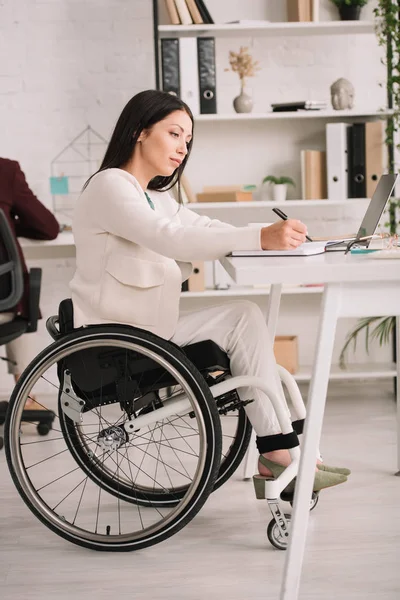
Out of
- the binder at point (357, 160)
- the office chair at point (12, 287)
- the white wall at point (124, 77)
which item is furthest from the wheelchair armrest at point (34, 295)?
the binder at point (357, 160)

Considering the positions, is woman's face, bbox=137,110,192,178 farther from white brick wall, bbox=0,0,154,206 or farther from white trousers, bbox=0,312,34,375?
white brick wall, bbox=0,0,154,206

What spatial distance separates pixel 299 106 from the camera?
3.58 m

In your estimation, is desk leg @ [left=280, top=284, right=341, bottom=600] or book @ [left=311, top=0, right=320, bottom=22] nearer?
desk leg @ [left=280, top=284, right=341, bottom=600]

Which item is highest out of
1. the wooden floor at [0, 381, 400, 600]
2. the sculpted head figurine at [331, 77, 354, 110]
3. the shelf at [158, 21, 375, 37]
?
the shelf at [158, 21, 375, 37]

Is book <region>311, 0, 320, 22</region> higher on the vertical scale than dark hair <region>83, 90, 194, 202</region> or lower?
higher

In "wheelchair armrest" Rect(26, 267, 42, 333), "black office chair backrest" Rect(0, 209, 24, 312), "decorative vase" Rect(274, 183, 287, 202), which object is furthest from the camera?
"decorative vase" Rect(274, 183, 287, 202)

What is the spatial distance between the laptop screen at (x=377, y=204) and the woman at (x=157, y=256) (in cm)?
30

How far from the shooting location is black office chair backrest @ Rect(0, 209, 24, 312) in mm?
2842

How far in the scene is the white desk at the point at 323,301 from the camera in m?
1.54

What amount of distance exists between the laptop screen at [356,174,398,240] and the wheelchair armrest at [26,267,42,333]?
4.52 feet

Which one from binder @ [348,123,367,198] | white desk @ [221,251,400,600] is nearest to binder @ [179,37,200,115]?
binder @ [348,123,367,198]

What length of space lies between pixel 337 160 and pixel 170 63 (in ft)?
2.72

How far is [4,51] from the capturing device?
3.84 meters

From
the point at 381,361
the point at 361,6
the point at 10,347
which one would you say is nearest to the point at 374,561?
the point at 10,347
